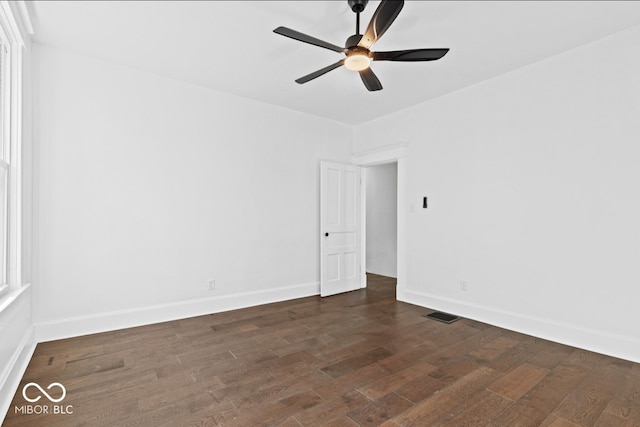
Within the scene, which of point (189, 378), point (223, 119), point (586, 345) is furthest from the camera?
point (223, 119)

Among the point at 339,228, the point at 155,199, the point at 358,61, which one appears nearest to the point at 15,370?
the point at 155,199

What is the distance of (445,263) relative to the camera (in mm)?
4238

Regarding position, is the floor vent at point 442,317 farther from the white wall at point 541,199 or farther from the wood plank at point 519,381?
the wood plank at point 519,381

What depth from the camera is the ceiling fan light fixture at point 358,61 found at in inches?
97.3

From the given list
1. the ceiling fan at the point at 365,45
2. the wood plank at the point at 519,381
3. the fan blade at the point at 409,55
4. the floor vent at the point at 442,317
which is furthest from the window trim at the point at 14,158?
the floor vent at the point at 442,317

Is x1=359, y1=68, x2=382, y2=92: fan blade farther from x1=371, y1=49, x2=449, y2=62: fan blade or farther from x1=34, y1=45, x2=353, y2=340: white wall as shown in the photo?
x1=34, y1=45, x2=353, y2=340: white wall

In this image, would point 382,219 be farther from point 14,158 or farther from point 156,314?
point 14,158

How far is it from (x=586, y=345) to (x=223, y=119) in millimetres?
4736

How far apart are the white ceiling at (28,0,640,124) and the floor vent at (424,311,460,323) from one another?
2900 mm

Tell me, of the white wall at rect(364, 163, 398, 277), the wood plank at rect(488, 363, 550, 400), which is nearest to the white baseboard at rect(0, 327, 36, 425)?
the wood plank at rect(488, 363, 550, 400)

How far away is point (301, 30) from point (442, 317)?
3566mm

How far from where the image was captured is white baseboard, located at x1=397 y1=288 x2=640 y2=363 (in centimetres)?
283

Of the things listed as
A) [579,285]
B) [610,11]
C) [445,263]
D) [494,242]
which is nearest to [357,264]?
[445,263]

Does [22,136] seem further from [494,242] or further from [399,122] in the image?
[494,242]
